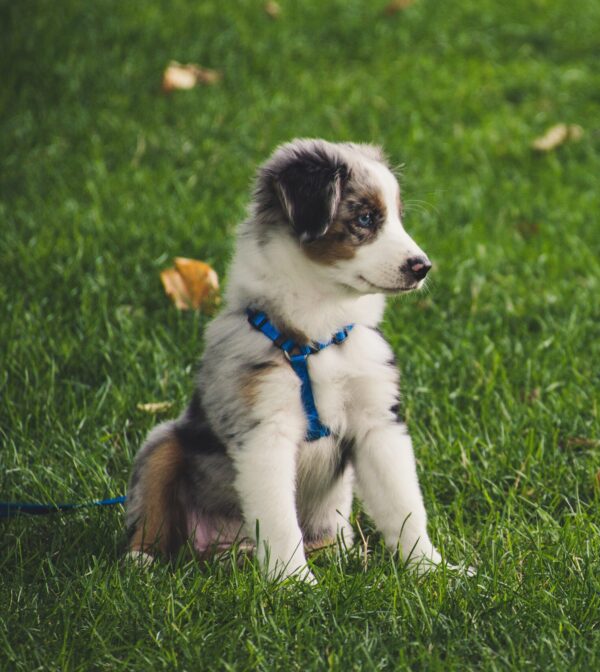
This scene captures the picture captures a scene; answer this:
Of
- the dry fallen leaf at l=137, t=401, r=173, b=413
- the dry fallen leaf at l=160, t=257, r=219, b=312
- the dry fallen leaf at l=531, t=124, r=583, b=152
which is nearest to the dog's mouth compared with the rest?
the dry fallen leaf at l=137, t=401, r=173, b=413

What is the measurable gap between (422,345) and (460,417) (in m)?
0.65

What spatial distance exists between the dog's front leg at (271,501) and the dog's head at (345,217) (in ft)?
1.73

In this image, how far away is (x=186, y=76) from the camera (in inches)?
286

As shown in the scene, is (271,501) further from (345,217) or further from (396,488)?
(345,217)

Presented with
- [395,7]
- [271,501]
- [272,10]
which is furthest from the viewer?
[395,7]

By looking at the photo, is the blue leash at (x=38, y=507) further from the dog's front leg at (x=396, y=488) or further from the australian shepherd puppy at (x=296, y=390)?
the dog's front leg at (x=396, y=488)

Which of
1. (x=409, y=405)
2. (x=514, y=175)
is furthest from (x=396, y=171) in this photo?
(x=514, y=175)

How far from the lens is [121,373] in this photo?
4.38 meters

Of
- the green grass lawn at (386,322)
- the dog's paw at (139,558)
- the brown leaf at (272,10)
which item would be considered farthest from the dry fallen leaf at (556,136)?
the dog's paw at (139,558)

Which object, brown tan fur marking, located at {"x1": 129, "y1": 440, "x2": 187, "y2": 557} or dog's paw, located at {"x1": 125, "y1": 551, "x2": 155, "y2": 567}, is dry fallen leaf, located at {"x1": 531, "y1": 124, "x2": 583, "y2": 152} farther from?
dog's paw, located at {"x1": 125, "y1": 551, "x2": 155, "y2": 567}

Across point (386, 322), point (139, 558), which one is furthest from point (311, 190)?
point (386, 322)

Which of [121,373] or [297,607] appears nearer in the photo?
[297,607]

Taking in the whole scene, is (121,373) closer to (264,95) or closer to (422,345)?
(422,345)

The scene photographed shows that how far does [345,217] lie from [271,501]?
85 centimetres
